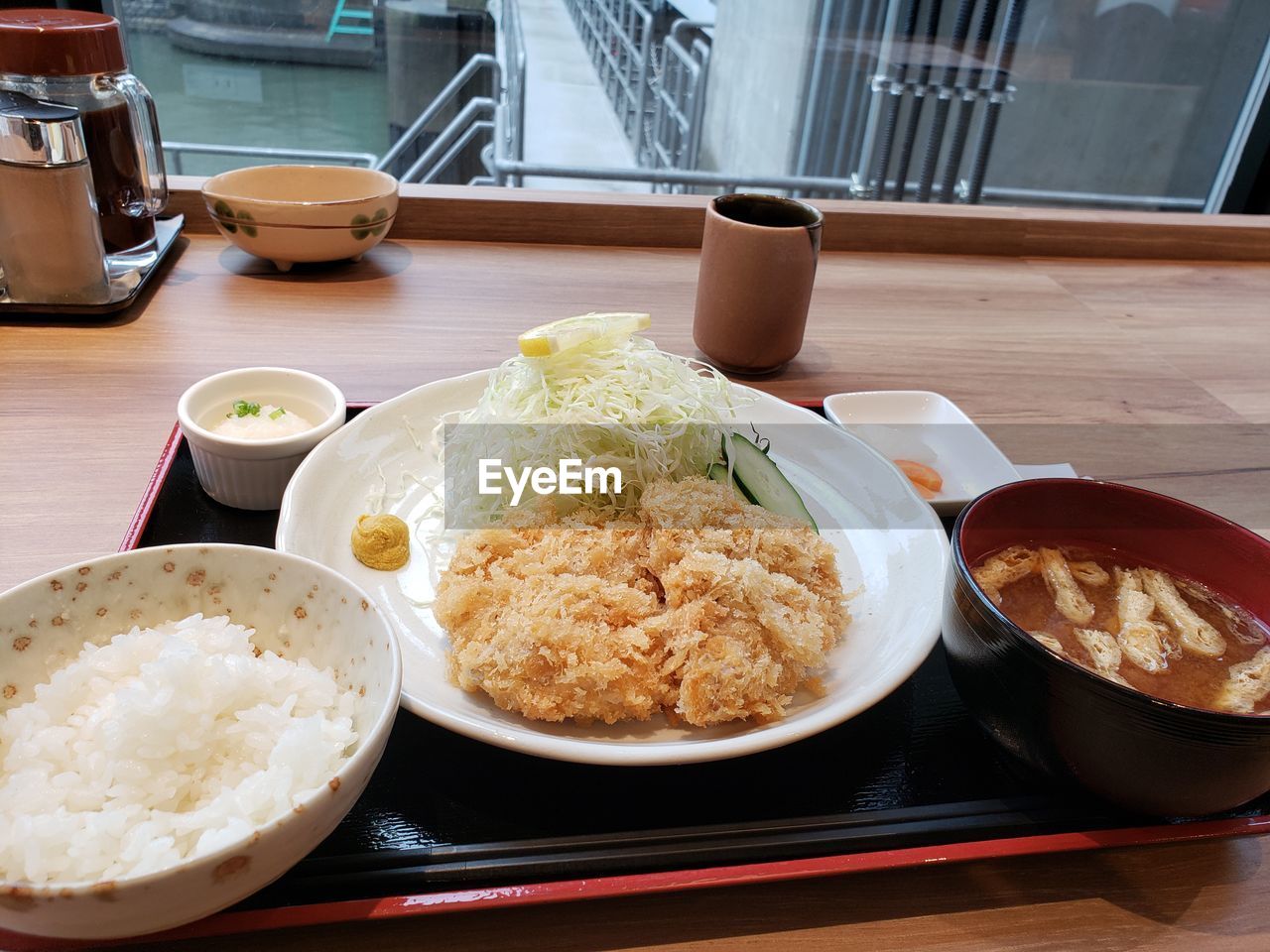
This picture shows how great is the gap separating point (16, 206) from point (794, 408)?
1.54 meters

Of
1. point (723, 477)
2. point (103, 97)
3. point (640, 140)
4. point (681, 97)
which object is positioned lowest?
point (640, 140)

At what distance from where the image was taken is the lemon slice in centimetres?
143

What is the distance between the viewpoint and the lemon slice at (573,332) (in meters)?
1.43

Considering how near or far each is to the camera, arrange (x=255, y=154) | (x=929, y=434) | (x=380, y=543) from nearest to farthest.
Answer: (x=380, y=543), (x=929, y=434), (x=255, y=154)

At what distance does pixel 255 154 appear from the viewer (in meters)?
3.44

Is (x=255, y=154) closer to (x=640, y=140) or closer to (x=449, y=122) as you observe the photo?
(x=449, y=122)

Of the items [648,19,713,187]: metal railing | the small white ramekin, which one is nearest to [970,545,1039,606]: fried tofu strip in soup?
the small white ramekin

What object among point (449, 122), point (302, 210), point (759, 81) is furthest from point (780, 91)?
point (302, 210)

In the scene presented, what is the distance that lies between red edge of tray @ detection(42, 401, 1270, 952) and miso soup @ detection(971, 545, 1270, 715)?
0.47ft

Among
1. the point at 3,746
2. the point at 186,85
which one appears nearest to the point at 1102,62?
the point at 186,85

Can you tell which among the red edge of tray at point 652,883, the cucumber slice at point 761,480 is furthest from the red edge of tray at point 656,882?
the cucumber slice at point 761,480

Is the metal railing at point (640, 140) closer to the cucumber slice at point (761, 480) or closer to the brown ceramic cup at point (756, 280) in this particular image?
the brown ceramic cup at point (756, 280)

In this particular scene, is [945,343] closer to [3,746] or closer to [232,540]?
[232,540]

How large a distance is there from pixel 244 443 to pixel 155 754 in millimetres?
626
